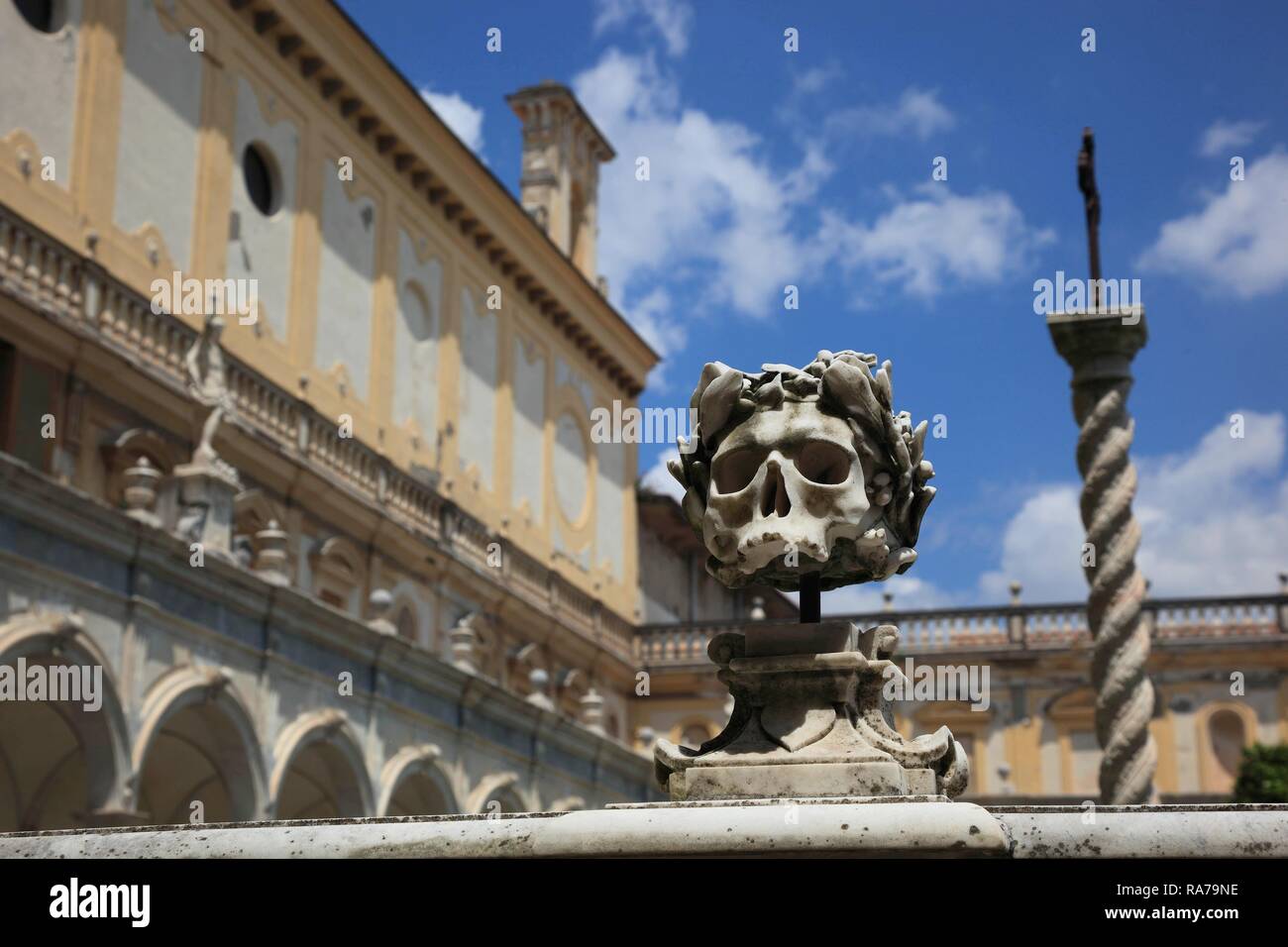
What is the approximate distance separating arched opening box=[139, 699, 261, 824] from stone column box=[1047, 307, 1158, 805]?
829 cm

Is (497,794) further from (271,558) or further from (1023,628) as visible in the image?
(1023,628)

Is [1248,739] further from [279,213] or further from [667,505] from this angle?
[279,213]

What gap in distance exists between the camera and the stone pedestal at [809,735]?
4570 millimetres

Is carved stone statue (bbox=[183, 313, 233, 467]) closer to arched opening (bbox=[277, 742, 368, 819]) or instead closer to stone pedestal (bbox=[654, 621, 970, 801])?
arched opening (bbox=[277, 742, 368, 819])

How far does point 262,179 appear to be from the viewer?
27875 millimetres

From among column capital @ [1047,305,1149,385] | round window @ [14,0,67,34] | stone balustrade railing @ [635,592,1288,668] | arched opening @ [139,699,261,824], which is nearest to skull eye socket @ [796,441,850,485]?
column capital @ [1047,305,1149,385]

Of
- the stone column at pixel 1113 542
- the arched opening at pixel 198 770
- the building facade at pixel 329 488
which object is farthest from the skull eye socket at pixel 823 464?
the arched opening at pixel 198 770

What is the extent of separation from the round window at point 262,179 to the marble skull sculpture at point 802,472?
23.2m

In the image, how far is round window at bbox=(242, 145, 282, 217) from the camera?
89.7 feet

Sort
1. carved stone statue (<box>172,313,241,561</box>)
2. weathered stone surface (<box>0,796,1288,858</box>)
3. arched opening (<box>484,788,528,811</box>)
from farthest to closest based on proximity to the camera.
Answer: arched opening (<box>484,788,528,811</box>) < carved stone statue (<box>172,313,241,561</box>) < weathered stone surface (<box>0,796,1288,858</box>)

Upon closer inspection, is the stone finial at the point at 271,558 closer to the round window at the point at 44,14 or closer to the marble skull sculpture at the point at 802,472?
the round window at the point at 44,14

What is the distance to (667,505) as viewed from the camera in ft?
145

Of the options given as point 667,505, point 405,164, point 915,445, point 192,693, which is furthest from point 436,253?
point 915,445
